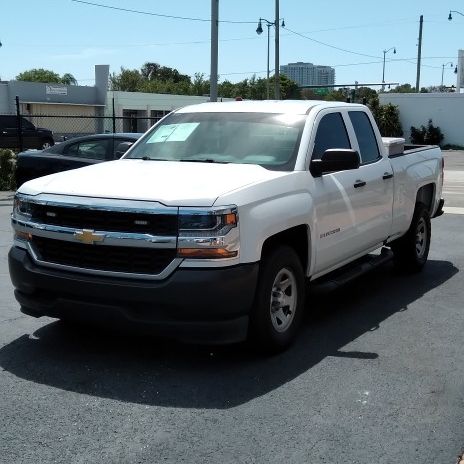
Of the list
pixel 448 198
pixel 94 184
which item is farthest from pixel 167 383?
pixel 448 198

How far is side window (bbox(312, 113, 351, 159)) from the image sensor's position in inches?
233

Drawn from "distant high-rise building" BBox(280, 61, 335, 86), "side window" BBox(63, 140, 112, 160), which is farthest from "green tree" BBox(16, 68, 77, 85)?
"side window" BBox(63, 140, 112, 160)

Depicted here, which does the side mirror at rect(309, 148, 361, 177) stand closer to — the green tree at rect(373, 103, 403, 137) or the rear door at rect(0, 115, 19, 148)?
the rear door at rect(0, 115, 19, 148)

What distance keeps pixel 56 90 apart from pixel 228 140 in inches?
1932

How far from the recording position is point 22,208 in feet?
16.8

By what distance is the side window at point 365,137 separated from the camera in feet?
22.1

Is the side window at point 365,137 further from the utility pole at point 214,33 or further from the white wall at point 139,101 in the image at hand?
the white wall at point 139,101

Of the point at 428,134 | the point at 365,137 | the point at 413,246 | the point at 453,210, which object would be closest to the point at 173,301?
the point at 365,137

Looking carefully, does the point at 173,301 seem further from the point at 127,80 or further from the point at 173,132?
the point at 127,80

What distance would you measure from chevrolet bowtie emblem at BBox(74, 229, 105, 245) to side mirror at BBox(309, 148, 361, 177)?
192 centimetres

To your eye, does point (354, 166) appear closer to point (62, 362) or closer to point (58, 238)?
point (58, 238)

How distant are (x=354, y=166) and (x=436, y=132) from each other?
130 ft

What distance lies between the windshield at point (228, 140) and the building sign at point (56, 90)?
1884 inches

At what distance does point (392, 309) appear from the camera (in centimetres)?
655
